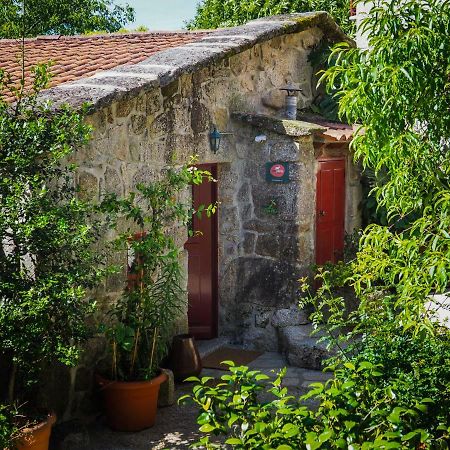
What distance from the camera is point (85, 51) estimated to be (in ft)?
29.7

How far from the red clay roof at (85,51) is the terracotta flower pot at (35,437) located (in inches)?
123

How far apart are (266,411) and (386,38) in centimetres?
245

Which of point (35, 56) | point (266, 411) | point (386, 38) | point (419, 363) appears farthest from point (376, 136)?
point (35, 56)

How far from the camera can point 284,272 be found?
8266 mm

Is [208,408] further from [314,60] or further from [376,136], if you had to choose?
[314,60]

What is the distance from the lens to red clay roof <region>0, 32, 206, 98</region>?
7676 millimetres

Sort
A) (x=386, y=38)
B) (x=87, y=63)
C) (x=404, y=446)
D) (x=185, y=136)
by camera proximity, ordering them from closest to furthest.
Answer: (x=404, y=446), (x=386, y=38), (x=185, y=136), (x=87, y=63)

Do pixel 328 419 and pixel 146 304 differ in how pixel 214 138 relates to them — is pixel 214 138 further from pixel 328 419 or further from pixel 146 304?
pixel 328 419

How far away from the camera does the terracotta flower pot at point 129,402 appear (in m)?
6.06

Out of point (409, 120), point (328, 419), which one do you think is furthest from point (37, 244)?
point (409, 120)

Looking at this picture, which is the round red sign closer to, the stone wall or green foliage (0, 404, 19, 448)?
the stone wall

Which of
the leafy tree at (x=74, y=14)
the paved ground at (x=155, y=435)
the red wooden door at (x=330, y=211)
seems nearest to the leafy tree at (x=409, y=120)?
→ the paved ground at (x=155, y=435)

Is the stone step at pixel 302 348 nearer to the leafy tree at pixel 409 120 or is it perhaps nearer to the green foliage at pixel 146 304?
the green foliage at pixel 146 304

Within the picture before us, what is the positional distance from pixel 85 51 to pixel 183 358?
395 cm
